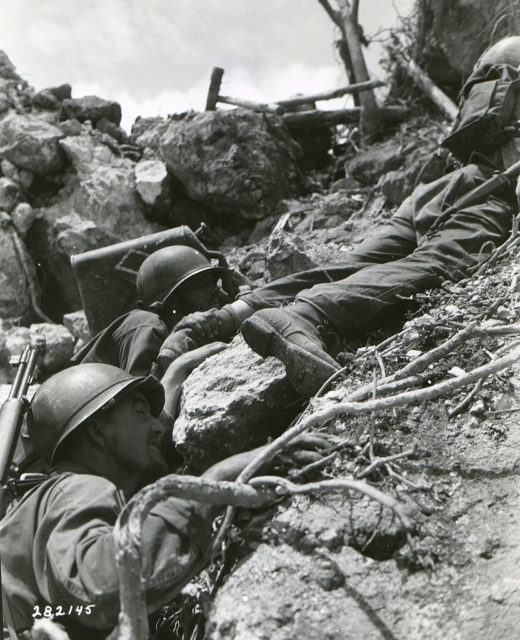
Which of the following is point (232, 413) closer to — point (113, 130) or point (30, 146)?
point (30, 146)

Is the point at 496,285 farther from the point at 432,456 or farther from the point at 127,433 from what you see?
the point at 127,433

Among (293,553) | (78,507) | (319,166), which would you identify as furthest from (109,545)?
(319,166)

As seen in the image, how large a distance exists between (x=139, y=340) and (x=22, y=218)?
3.93 m

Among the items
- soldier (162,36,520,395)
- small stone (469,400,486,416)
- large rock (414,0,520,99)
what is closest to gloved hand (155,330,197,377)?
soldier (162,36,520,395)

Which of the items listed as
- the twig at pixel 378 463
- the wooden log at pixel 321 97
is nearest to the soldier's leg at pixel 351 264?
the twig at pixel 378 463

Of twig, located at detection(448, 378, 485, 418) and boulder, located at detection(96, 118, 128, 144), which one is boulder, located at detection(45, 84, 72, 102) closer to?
boulder, located at detection(96, 118, 128, 144)

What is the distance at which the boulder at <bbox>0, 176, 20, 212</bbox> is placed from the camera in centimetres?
770

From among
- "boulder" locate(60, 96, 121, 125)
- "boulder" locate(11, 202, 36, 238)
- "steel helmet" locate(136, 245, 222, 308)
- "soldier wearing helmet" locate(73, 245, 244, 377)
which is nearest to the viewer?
"soldier wearing helmet" locate(73, 245, 244, 377)

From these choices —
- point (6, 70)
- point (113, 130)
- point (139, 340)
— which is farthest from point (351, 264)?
point (6, 70)

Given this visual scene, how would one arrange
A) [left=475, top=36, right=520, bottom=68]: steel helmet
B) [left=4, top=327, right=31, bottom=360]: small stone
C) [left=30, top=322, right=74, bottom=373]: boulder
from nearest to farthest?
[left=475, top=36, right=520, bottom=68]: steel helmet < [left=30, top=322, right=74, bottom=373]: boulder < [left=4, top=327, right=31, bottom=360]: small stone

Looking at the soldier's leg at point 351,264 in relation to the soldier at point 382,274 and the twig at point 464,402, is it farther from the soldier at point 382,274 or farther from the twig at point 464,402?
the twig at point 464,402

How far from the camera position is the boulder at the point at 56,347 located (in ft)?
21.9

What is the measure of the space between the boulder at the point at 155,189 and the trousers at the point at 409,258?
3877 millimetres

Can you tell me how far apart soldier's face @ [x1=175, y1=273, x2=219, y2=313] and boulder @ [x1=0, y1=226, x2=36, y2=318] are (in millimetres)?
3131
